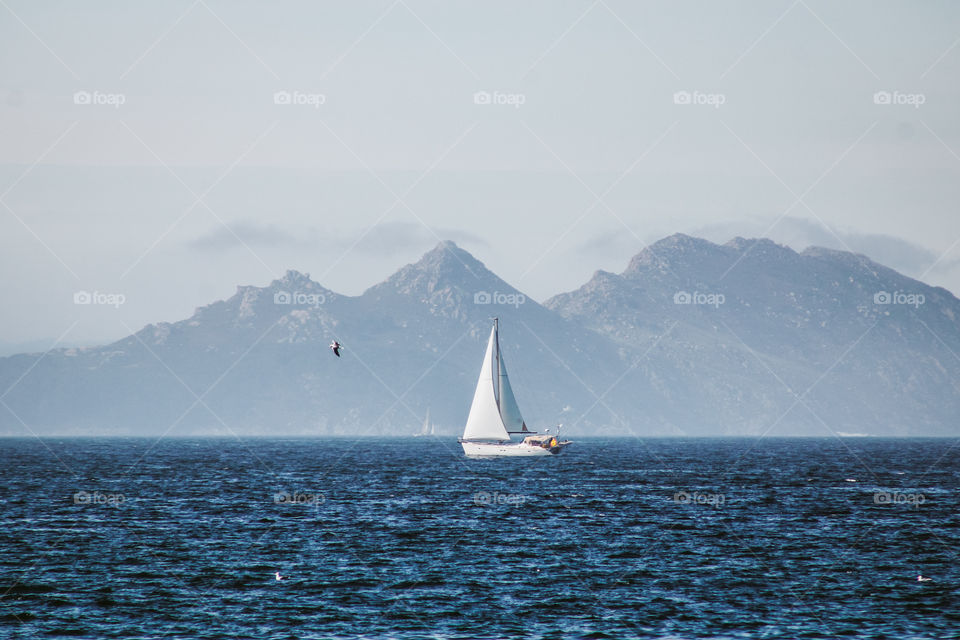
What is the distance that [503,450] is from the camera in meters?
142

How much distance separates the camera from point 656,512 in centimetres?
7706

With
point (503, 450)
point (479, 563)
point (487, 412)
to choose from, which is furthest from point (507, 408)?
point (479, 563)

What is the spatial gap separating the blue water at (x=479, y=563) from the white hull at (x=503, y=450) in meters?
44.6

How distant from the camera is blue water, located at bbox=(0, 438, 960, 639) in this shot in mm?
40781

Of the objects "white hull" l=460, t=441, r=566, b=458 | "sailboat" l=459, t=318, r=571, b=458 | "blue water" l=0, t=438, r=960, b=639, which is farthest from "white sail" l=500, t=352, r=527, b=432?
"blue water" l=0, t=438, r=960, b=639

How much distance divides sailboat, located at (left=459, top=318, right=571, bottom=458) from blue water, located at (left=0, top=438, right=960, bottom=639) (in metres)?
40.3

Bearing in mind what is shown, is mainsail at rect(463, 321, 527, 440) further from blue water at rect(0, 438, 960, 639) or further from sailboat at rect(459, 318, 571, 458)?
blue water at rect(0, 438, 960, 639)

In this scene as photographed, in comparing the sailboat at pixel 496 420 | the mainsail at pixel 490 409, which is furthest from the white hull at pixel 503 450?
the mainsail at pixel 490 409

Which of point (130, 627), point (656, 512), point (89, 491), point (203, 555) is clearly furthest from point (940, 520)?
point (89, 491)

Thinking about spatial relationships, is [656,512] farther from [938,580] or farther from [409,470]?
[409,470]

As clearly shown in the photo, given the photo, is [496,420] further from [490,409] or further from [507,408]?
[507,408]

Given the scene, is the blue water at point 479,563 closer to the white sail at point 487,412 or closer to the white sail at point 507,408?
the white sail at point 487,412

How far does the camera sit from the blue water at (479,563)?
4078cm

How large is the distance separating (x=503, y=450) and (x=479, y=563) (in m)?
88.4
